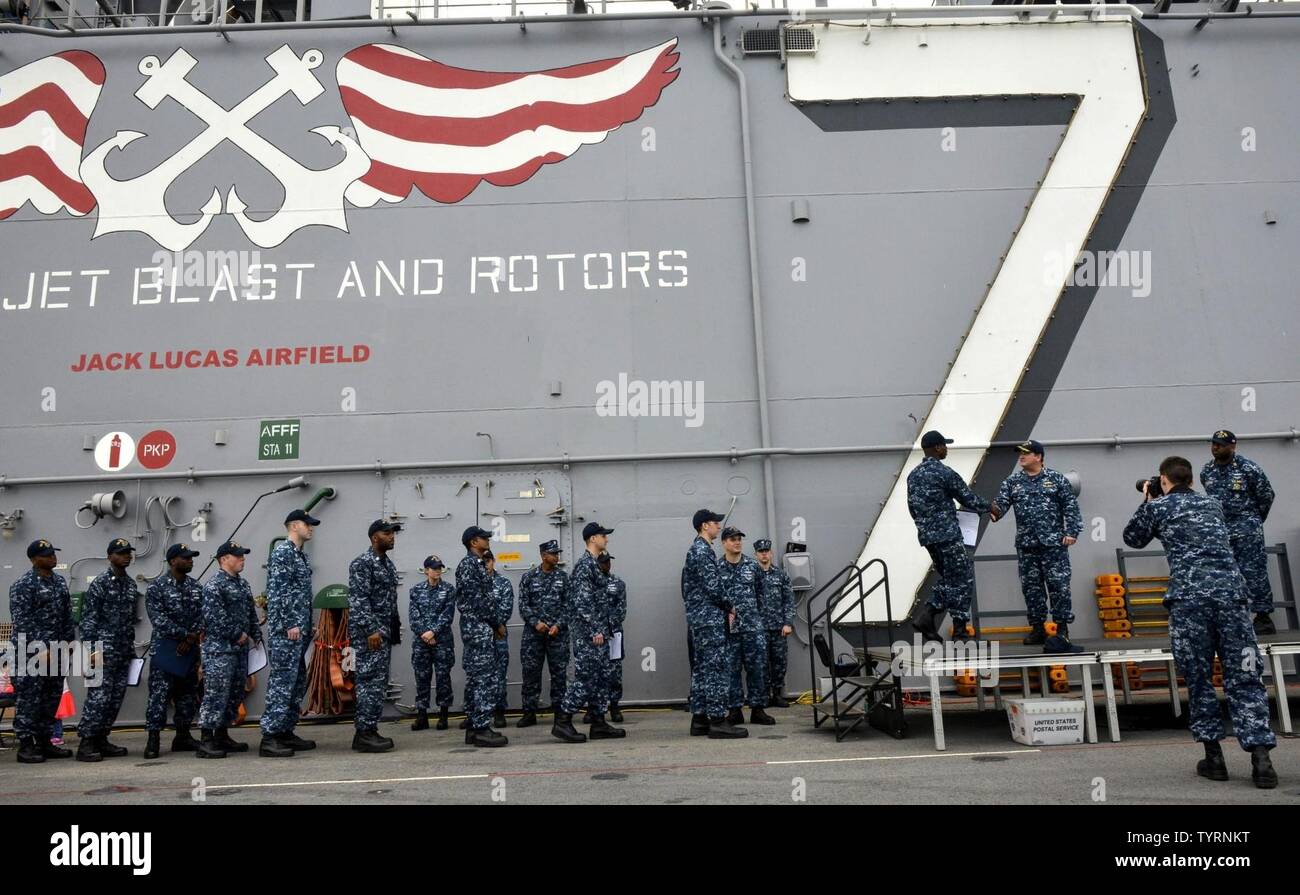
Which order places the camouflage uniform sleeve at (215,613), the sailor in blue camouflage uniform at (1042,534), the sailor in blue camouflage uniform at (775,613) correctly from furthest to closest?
the sailor in blue camouflage uniform at (775,613)
the camouflage uniform sleeve at (215,613)
the sailor in blue camouflage uniform at (1042,534)

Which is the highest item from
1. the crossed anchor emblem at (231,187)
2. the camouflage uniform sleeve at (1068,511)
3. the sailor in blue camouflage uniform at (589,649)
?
the crossed anchor emblem at (231,187)

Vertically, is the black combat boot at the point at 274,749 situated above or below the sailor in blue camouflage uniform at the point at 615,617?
below

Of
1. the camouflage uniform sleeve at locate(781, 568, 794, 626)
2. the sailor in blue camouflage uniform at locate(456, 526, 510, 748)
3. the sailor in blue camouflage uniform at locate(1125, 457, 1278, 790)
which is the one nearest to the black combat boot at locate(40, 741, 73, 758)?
the sailor in blue camouflage uniform at locate(456, 526, 510, 748)

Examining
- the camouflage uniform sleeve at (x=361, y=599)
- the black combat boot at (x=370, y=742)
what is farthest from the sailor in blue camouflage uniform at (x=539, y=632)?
the camouflage uniform sleeve at (x=361, y=599)

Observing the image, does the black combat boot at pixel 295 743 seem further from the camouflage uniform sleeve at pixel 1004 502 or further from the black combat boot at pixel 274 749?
the camouflage uniform sleeve at pixel 1004 502

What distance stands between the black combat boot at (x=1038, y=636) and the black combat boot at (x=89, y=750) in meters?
7.98

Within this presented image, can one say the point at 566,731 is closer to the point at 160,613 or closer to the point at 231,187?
the point at 160,613

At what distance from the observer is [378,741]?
7250mm

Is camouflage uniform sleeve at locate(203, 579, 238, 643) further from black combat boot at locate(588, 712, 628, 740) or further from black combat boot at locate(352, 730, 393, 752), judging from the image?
black combat boot at locate(588, 712, 628, 740)

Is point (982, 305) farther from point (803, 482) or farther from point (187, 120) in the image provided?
point (187, 120)

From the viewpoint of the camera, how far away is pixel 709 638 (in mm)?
7430

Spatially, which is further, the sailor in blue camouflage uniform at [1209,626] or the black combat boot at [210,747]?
the black combat boot at [210,747]

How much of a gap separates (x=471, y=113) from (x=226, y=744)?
7459 millimetres

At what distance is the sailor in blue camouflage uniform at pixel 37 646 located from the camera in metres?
7.63
